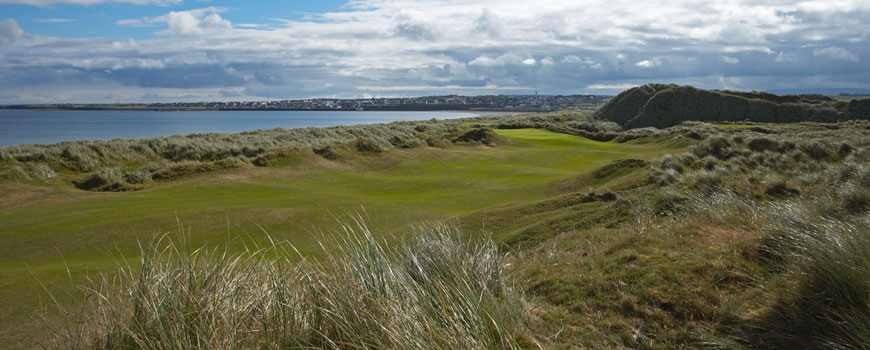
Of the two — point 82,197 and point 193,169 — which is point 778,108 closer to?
point 193,169

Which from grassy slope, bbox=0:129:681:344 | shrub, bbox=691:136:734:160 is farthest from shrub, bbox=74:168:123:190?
shrub, bbox=691:136:734:160

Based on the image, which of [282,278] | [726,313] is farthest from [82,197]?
[726,313]

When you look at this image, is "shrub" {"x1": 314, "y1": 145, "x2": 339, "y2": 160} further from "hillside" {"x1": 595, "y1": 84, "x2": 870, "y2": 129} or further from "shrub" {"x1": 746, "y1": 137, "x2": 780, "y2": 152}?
"hillside" {"x1": 595, "y1": 84, "x2": 870, "y2": 129}

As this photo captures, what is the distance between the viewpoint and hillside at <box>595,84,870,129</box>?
5088 centimetres

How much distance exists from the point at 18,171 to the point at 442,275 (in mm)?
20404

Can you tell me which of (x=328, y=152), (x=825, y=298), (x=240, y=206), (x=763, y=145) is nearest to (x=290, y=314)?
(x=825, y=298)

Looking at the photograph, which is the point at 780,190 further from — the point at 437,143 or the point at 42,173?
the point at 437,143

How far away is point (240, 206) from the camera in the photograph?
14344 mm

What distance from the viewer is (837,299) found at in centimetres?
372

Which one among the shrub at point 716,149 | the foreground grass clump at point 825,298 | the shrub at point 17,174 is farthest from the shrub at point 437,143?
the foreground grass clump at point 825,298

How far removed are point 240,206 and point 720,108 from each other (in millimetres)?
61608

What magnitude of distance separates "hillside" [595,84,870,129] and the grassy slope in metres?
40.6

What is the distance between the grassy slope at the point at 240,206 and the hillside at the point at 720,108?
4064cm

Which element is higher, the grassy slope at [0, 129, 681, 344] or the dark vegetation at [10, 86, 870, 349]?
the dark vegetation at [10, 86, 870, 349]
